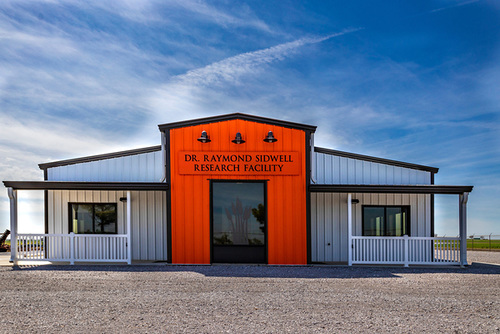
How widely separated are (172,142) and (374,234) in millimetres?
7831

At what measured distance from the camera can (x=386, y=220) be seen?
545 inches

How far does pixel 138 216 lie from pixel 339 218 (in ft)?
23.5

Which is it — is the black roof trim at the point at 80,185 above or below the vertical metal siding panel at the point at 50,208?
above

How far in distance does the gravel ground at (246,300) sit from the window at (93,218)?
262cm

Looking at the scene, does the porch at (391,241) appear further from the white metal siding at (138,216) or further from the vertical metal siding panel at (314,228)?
the white metal siding at (138,216)

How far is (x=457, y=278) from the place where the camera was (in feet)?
33.5

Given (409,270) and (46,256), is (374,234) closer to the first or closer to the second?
(409,270)

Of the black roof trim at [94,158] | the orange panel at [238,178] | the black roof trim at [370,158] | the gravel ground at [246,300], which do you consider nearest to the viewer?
the gravel ground at [246,300]

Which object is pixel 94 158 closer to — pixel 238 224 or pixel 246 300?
pixel 238 224

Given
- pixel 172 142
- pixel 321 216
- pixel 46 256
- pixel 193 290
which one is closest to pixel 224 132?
pixel 172 142

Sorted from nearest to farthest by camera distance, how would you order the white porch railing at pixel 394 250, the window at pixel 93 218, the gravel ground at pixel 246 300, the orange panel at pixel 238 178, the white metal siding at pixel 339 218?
the gravel ground at pixel 246 300 → the orange panel at pixel 238 178 → the white porch railing at pixel 394 250 → the white metal siding at pixel 339 218 → the window at pixel 93 218

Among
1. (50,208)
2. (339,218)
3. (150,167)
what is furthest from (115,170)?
(339,218)

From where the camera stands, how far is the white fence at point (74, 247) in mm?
12352

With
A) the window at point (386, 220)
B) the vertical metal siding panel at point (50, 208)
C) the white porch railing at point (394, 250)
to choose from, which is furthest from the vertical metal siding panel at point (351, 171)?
the vertical metal siding panel at point (50, 208)
